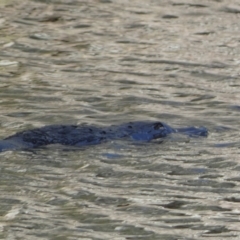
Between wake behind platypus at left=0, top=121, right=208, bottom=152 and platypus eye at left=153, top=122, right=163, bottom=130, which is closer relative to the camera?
wake behind platypus at left=0, top=121, right=208, bottom=152

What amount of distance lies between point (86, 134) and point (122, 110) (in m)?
1.22

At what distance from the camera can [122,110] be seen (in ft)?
30.8

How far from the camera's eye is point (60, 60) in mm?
11758

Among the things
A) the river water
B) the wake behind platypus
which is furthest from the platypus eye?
the river water

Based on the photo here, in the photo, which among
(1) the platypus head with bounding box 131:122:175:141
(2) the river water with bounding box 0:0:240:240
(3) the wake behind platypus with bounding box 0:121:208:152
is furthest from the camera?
(1) the platypus head with bounding box 131:122:175:141

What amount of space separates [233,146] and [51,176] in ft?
5.35

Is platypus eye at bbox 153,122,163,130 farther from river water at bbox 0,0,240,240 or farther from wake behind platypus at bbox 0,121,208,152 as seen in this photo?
river water at bbox 0,0,240,240

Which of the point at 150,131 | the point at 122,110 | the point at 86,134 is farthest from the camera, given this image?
the point at 122,110

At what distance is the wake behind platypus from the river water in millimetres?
95

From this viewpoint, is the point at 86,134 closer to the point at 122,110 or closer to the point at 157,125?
the point at 157,125

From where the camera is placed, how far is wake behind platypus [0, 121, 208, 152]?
8.04 m

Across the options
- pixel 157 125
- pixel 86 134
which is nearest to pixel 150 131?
pixel 157 125

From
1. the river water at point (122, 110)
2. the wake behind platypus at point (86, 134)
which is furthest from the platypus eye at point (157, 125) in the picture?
the river water at point (122, 110)

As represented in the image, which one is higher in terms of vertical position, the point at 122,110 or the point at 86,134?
the point at 86,134
